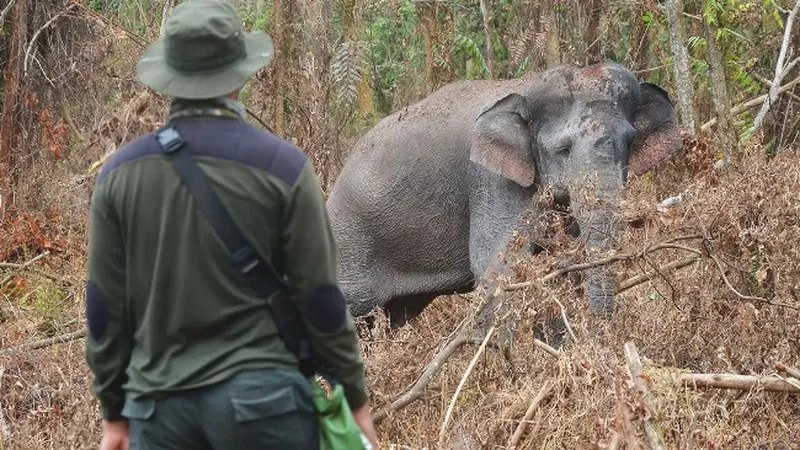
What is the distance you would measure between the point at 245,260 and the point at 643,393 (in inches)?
84.6

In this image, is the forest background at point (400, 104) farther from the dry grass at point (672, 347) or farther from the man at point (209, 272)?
the man at point (209, 272)

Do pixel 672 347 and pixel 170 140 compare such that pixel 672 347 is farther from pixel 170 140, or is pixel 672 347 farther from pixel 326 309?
pixel 170 140

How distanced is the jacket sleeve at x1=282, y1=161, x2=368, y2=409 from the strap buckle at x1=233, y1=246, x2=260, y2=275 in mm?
97

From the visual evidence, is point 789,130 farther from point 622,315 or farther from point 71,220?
point 71,220

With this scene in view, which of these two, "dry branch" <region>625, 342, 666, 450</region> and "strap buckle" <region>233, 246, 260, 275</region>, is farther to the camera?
"dry branch" <region>625, 342, 666, 450</region>

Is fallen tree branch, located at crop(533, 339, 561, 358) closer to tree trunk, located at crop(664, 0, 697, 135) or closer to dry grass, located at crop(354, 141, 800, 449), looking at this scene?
dry grass, located at crop(354, 141, 800, 449)

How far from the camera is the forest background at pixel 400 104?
6.52m

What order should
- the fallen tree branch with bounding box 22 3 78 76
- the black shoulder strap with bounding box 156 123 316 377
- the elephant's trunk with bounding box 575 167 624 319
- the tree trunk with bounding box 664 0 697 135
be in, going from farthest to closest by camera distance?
the fallen tree branch with bounding box 22 3 78 76
the tree trunk with bounding box 664 0 697 135
the elephant's trunk with bounding box 575 167 624 319
the black shoulder strap with bounding box 156 123 316 377

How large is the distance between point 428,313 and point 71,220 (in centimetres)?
362

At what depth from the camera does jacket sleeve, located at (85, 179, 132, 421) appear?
382cm

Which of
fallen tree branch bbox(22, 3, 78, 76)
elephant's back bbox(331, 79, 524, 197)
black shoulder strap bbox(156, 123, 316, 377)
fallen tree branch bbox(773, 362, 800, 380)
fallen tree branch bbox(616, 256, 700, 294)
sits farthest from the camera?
fallen tree branch bbox(22, 3, 78, 76)

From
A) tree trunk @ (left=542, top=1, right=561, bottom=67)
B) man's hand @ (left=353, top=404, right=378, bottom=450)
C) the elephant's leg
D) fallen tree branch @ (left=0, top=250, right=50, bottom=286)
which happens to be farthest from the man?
tree trunk @ (left=542, top=1, right=561, bottom=67)

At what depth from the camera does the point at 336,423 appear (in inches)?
150

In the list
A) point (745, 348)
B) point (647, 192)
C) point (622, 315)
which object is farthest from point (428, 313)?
point (745, 348)
